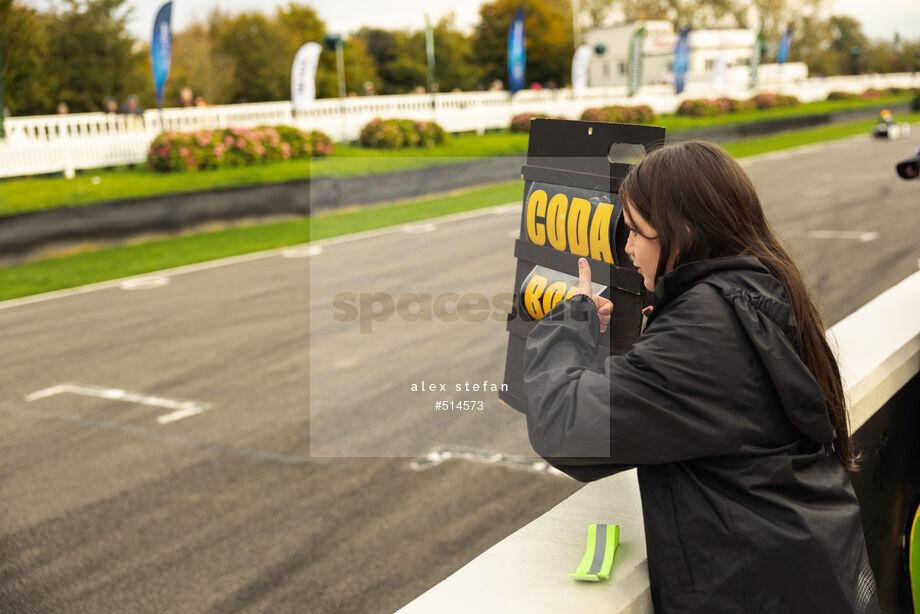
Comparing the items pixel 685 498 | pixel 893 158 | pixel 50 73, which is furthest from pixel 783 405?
pixel 50 73

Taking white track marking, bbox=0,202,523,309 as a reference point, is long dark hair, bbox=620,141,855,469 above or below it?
above

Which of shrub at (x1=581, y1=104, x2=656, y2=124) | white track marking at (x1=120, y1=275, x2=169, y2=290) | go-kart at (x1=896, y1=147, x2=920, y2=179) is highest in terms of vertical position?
shrub at (x1=581, y1=104, x2=656, y2=124)

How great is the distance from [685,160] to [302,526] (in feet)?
11.6

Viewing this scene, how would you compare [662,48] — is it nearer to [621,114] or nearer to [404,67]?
[404,67]

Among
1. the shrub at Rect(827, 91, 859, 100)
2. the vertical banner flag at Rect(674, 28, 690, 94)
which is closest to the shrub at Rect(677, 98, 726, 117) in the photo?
the vertical banner flag at Rect(674, 28, 690, 94)

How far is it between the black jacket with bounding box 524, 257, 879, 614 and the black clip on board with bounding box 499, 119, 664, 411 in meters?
0.25

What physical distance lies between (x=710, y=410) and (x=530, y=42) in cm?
7355

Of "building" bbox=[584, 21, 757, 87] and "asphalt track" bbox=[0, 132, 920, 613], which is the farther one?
"building" bbox=[584, 21, 757, 87]

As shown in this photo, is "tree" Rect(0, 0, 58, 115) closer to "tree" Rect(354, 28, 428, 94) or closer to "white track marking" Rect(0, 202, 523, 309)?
"white track marking" Rect(0, 202, 523, 309)

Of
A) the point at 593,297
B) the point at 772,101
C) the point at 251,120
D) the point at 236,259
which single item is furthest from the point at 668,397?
the point at 772,101

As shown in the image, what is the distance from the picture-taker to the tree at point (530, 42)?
69.4 meters

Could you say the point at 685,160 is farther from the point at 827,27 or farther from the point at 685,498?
the point at 827,27

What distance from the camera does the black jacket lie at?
1702 millimetres

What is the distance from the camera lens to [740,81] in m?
67.5
